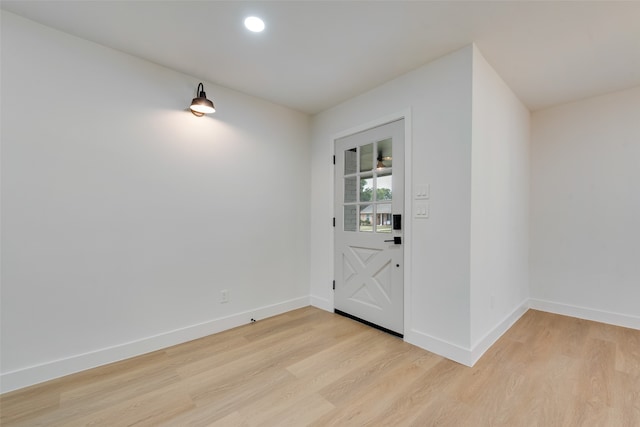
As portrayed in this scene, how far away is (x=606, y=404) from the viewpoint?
1.67 meters

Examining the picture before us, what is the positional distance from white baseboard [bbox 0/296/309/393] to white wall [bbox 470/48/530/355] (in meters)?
2.20

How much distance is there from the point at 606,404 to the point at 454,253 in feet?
3.99

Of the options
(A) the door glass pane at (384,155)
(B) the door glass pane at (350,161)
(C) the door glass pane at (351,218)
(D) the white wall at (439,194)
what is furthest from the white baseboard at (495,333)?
(B) the door glass pane at (350,161)

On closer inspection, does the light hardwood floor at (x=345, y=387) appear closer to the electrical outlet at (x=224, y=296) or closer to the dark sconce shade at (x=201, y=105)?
the electrical outlet at (x=224, y=296)

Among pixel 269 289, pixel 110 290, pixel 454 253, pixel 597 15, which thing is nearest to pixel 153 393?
pixel 110 290

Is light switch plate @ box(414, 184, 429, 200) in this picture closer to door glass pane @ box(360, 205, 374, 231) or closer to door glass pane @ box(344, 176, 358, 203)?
door glass pane @ box(360, 205, 374, 231)

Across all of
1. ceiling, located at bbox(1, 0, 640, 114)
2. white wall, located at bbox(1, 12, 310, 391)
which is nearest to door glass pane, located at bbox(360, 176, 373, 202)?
ceiling, located at bbox(1, 0, 640, 114)

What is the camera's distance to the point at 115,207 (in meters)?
2.19

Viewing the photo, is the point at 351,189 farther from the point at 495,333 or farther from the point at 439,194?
the point at 495,333

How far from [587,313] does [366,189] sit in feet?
9.47

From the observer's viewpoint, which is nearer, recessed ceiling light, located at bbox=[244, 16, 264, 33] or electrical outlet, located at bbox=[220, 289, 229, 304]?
recessed ceiling light, located at bbox=[244, 16, 264, 33]

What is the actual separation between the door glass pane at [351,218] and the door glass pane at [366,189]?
0.16 metres

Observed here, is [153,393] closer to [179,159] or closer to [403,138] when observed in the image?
[179,159]

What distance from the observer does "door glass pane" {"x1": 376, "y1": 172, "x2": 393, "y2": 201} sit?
106 inches
